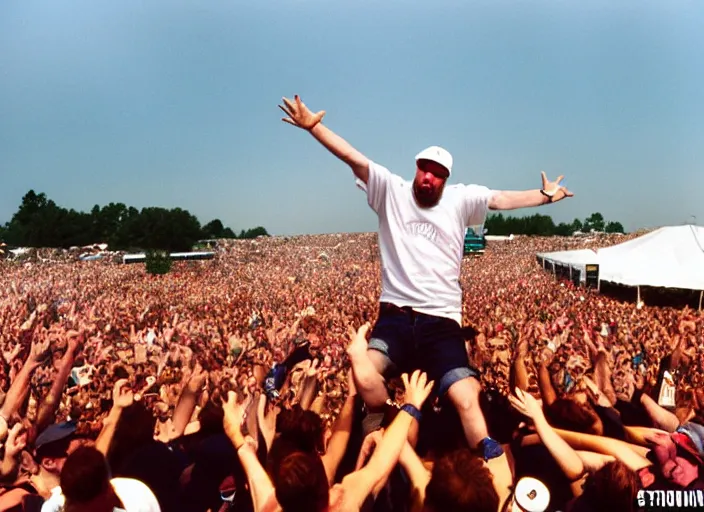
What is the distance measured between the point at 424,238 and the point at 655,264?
9946 mm

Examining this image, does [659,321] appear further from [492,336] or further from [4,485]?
[4,485]

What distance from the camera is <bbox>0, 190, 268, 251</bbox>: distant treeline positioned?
14.4 m

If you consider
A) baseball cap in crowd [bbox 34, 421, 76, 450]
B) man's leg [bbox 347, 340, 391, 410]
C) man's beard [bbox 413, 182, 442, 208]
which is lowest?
baseball cap in crowd [bbox 34, 421, 76, 450]

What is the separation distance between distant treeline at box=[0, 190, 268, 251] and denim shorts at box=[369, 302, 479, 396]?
41.6 ft

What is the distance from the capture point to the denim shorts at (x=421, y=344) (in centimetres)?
229

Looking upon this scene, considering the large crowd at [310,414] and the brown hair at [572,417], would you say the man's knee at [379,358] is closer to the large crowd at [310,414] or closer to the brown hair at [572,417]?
the large crowd at [310,414]

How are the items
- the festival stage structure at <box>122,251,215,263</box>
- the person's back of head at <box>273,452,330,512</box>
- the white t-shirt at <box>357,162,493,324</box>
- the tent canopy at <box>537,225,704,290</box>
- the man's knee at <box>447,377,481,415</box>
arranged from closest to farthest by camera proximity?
the person's back of head at <box>273,452,330,512</box> < the man's knee at <box>447,377,481,415</box> < the white t-shirt at <box>357,162,493,324</box> < the tent canopy at <box>537,225,704,290</box> < the festival stage structure at <box>122,251,215,263</box>

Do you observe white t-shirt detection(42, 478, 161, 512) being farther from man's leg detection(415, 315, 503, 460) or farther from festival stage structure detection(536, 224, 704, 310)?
festival stage structure detection(536, 224, 704, 310)

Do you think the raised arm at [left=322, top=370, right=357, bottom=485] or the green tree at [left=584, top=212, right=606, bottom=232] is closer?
the raised arm at [left=322, top=370, right=357, bottom=485]

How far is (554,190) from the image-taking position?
234 centimetres

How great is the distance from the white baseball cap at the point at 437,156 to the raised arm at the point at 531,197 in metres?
0.31

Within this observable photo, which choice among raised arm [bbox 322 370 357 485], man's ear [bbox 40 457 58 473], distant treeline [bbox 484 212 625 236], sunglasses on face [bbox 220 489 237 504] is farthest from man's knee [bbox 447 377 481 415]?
distant treeline [bbox 484 212 625 236]

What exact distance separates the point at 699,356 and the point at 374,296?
383cm

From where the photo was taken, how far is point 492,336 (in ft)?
15.0
